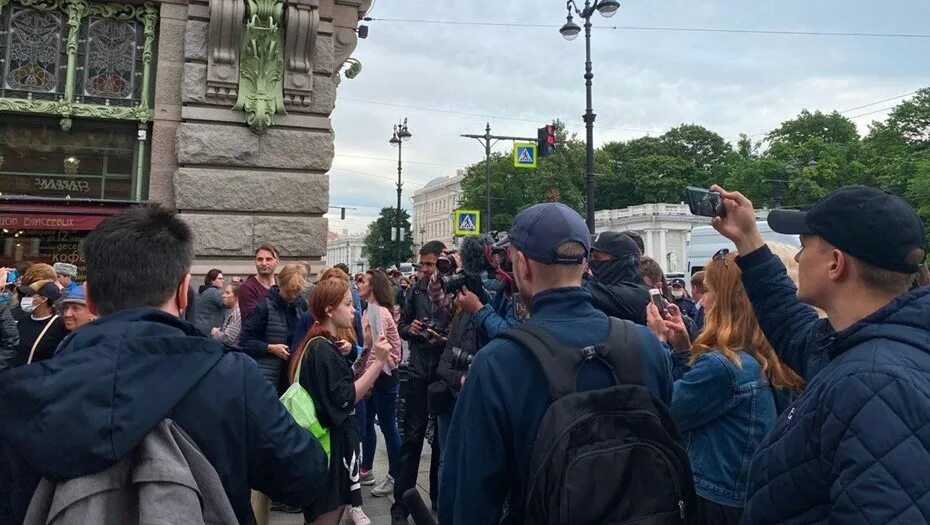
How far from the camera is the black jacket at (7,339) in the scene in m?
5.06

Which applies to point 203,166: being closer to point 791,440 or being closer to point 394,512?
point 394,512

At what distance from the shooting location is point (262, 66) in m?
8.04

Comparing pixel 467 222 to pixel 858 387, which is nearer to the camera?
pixel 858 387

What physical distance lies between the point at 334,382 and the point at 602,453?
220cm

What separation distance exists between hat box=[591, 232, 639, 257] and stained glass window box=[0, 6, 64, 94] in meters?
7.74

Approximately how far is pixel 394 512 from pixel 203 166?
16.9 feet

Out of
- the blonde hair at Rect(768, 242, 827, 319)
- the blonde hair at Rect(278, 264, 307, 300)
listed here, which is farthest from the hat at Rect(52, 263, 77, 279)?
the blonde hair at Rect(768, 242, 827, 319)

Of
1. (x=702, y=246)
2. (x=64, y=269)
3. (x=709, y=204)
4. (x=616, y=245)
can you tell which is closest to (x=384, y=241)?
(x=702, y=246)

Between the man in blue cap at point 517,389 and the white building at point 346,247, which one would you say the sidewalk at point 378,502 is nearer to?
the man in blue cap at point 517,389

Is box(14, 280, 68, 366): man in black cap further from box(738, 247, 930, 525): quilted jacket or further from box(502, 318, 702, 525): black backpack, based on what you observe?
box(738, 247, 930, 525): quilted jacket

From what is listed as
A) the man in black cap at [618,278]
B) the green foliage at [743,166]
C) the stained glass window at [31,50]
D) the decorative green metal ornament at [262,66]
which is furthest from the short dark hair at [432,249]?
the green foliage at [743,166]

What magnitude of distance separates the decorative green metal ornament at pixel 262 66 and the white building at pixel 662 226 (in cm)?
7000

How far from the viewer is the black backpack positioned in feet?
5.85

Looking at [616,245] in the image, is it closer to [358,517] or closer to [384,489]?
[358,517]
